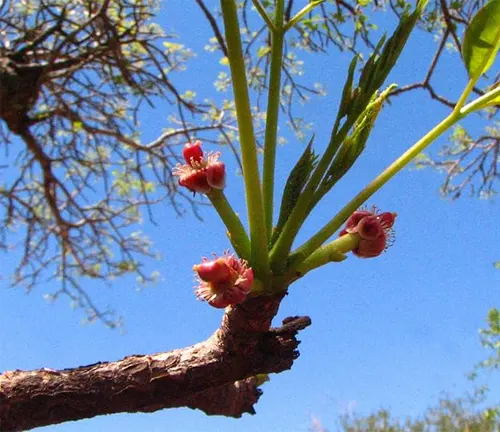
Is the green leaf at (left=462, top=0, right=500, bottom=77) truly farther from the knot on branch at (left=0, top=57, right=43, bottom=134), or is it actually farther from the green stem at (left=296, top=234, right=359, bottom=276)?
the knot on branch at (left=0, top=57, right=43, bottom=134)

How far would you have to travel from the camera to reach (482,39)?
1.30 metres

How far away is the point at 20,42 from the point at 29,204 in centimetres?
153

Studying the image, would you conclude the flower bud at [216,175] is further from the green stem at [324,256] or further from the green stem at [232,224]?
the green stem at [324,256]

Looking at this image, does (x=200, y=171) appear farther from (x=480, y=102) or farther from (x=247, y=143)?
(x=480, y=102)

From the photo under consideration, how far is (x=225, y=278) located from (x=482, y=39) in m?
0.71

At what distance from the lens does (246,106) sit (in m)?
1.14

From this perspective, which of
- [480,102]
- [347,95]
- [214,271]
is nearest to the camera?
[214,271]

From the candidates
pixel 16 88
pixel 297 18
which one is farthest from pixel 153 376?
pixel 16 88

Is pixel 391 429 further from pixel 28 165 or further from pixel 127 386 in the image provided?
pixel 127 386

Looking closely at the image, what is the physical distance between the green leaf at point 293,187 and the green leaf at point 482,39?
0.39m

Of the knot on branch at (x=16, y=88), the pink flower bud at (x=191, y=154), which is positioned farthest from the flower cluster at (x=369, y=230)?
the knot on branch at (x=16, y=88)

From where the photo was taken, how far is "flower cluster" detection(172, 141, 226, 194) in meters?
1.21

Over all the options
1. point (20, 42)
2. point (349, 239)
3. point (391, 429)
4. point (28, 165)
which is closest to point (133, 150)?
point (28, 165)

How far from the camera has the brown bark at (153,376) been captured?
131 cm
